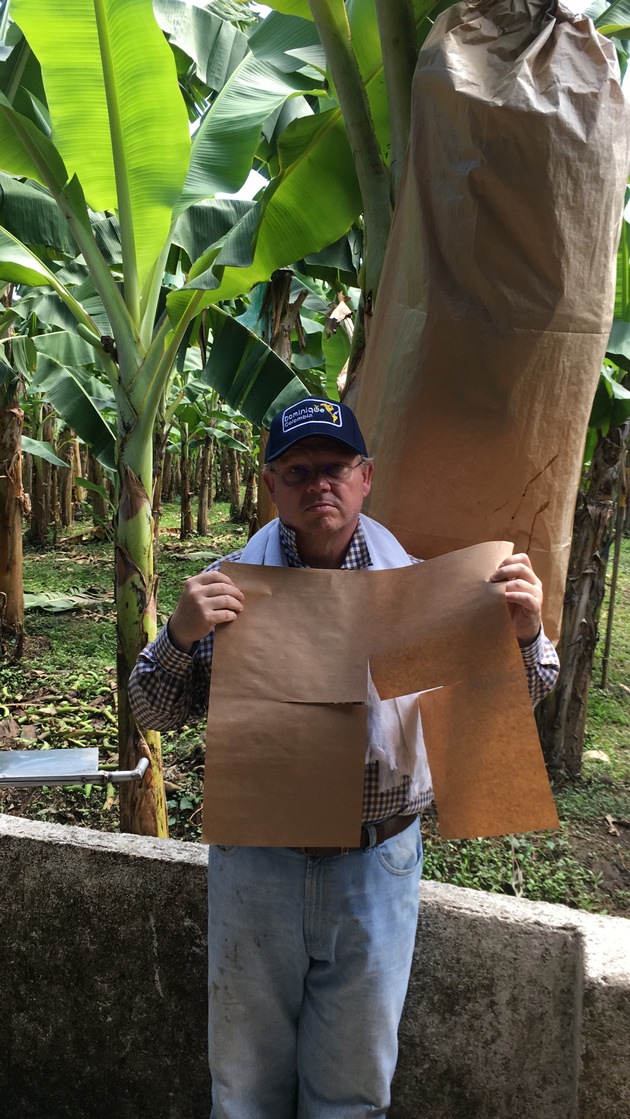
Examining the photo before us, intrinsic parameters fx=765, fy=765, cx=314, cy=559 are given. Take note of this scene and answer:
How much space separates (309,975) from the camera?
129 centimetres

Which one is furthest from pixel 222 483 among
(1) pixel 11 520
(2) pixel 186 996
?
(2) pixel 186 996

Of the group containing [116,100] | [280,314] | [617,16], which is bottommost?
[280,314]

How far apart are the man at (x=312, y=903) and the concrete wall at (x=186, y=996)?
306 millimetres

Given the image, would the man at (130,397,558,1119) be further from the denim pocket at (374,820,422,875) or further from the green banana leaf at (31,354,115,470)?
the green banana leaf at (31,354,115,470)

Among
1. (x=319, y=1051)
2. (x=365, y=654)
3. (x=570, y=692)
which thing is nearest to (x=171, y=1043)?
(x=319, y=1051)

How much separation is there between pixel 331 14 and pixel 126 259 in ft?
3.32

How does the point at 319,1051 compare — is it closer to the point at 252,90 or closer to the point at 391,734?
the point at 391,734

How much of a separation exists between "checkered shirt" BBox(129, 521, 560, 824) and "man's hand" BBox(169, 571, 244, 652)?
68 millimetres

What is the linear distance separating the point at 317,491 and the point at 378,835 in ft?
1.88

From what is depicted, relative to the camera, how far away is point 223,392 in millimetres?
3314

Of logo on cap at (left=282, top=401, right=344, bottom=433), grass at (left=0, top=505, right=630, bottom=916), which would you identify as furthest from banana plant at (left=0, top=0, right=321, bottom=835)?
logo on cap at (left=282, top=401, right=344, bottom=433)

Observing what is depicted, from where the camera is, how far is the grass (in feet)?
9.44

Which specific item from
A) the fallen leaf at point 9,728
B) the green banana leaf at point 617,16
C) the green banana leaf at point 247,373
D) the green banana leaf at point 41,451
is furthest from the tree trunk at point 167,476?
the green banana leaf at point 617,16

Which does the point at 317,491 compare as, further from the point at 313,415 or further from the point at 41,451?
the point at 41,451
